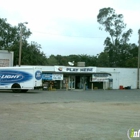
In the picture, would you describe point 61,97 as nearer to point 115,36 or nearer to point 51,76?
point 51,76

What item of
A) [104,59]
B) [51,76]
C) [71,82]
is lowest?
[71,82]

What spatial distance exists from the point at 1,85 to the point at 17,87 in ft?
7.10

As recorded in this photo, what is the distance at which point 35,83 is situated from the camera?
33.0 meters

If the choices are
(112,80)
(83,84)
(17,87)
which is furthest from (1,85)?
(112,80)

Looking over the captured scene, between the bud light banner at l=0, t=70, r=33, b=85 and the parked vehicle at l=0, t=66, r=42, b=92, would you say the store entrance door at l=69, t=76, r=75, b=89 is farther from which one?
the bud light banner at l=0, t=70, r=33, b=85

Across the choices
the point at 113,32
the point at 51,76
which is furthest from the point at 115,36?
the point at 51,76

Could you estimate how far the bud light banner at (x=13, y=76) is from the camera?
1299 inches

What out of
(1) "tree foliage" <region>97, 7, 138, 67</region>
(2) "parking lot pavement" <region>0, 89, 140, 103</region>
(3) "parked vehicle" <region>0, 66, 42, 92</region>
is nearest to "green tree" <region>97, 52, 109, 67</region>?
(1) "tree foliage" <region>97, 7, 138, 67</region>

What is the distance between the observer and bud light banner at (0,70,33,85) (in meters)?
33.0

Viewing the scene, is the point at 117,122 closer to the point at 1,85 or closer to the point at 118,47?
the point at 1,85

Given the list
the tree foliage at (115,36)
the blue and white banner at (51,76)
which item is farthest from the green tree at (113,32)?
the blue and white banner at (51,76)

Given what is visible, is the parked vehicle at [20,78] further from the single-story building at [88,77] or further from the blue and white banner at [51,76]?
the single-story building at [88,77]

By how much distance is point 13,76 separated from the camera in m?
33.3

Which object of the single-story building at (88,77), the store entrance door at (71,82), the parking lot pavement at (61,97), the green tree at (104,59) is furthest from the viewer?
the green tree at (104,59)
